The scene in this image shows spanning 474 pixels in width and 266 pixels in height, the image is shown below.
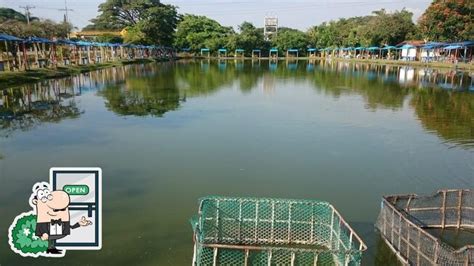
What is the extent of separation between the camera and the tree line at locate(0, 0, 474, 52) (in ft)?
265

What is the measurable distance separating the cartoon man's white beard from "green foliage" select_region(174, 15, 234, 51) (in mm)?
103075

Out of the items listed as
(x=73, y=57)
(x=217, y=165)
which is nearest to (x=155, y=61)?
(x=73, y=57)

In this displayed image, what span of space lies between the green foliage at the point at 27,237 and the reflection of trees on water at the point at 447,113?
1732 cm

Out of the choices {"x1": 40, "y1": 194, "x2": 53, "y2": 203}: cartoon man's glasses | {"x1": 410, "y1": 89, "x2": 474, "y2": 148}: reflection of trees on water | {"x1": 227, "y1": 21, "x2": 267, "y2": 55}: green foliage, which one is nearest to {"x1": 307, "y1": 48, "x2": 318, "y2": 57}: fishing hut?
{"x1": 227, "y1": 21, "x2": 267, "y2": 55}: green foliage

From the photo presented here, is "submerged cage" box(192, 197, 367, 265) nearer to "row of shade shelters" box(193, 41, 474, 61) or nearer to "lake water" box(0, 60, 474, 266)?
"lake water" box(0, 60, 474, 266)

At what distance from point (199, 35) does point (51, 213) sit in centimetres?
10476

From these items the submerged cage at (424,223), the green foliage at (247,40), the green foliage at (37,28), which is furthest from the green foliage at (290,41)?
the submerged cage at (424,223)

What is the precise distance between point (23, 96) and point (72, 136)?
13.4m

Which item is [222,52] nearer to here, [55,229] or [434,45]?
[434,45]

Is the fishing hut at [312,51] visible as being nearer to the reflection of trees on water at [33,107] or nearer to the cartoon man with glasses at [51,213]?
the reflection of trees on water at [33,107]

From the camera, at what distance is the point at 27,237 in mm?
6582

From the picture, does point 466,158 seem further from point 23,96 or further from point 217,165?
point 23,96

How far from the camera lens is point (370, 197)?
1191cm

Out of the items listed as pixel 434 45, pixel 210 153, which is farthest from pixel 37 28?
pixel 434 45
